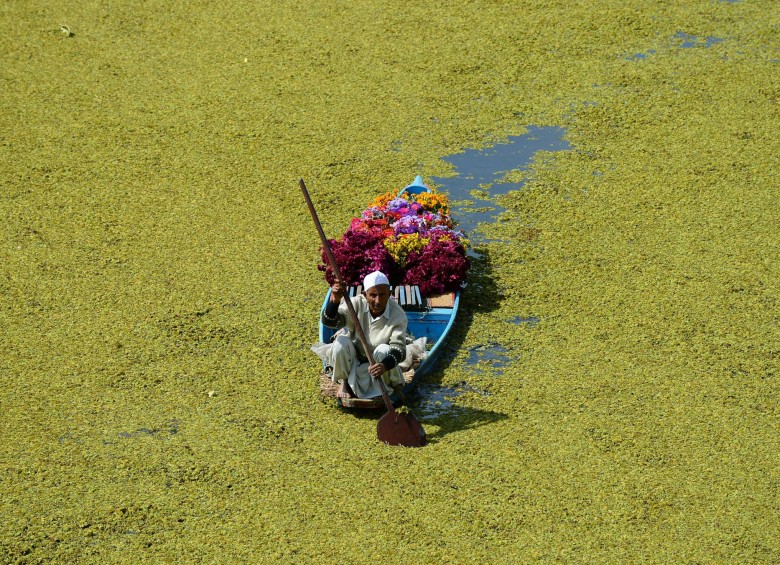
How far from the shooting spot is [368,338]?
18.2 ft

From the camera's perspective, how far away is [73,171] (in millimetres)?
8055

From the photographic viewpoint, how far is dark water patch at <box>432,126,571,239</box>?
7.49 meters

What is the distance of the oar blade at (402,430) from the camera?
5.21 meters

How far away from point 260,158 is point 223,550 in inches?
158

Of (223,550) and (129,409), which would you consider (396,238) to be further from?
(223,550)

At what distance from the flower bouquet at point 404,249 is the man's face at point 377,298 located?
32.8 inches

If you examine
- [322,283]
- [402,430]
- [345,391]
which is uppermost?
[322,283]

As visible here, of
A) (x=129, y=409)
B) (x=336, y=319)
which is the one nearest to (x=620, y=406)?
A: (x=336, y=319)

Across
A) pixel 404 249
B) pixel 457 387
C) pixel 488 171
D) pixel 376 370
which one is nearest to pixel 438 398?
pixel 457 387

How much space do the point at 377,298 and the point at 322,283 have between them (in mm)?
1288

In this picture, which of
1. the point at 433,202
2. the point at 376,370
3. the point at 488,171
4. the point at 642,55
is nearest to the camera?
the point at 376,370

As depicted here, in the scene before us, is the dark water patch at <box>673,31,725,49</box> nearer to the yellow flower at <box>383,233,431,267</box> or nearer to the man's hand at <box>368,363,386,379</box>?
the yellow flower at <box>383,233,431,267</box>

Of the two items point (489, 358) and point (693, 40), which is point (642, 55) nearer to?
point (693, 40)

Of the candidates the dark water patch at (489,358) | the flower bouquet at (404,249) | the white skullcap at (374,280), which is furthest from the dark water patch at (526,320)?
the white skullcap at (374,280)
